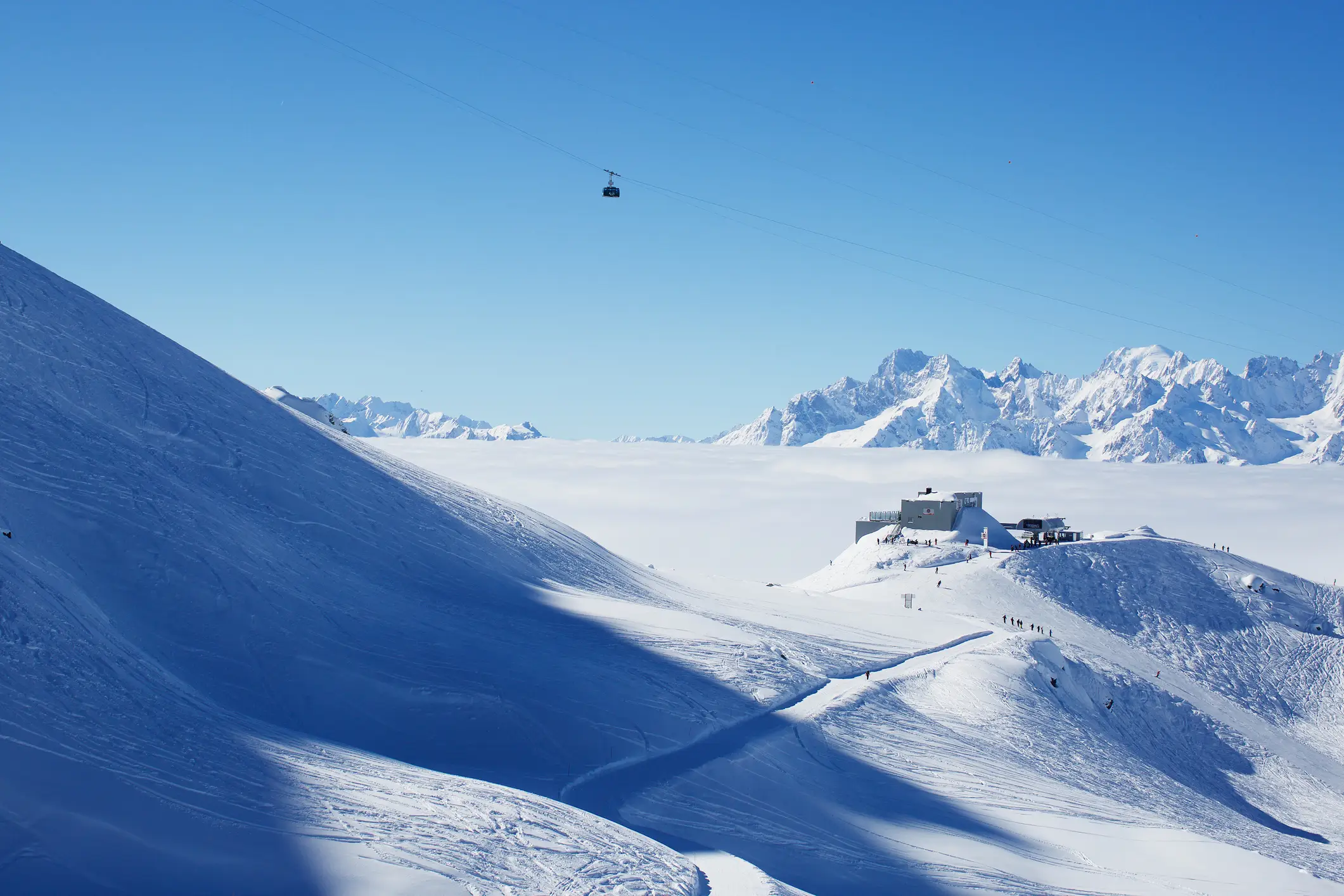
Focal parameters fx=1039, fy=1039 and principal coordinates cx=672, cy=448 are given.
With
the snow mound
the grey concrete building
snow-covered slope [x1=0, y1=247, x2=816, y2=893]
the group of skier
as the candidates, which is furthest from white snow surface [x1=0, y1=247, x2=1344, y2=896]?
the grey concrete building

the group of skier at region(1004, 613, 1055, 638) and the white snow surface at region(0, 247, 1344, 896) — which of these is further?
the group of skier at region(1004, 613, 1055, 638)

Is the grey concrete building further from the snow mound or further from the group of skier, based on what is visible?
the snow mound

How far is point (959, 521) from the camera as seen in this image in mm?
84688

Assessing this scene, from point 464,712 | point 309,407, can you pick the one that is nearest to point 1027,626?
point 464,712

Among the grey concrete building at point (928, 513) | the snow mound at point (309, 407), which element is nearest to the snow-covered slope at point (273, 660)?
the snow mound at point (309, 407)

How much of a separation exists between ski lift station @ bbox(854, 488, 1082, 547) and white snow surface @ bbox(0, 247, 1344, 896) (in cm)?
3021

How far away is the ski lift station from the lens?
84.3 m

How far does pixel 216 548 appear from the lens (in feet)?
95.7

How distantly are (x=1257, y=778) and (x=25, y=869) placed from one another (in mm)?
51705

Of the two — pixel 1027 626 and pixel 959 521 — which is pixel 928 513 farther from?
pixel 1027 626

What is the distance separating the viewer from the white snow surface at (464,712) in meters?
15.4

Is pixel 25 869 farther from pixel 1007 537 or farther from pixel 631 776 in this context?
pixel 1007 537

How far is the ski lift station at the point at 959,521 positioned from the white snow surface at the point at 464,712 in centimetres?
3021

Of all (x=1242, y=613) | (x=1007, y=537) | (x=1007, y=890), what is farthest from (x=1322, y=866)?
(x=1007, y=537)
